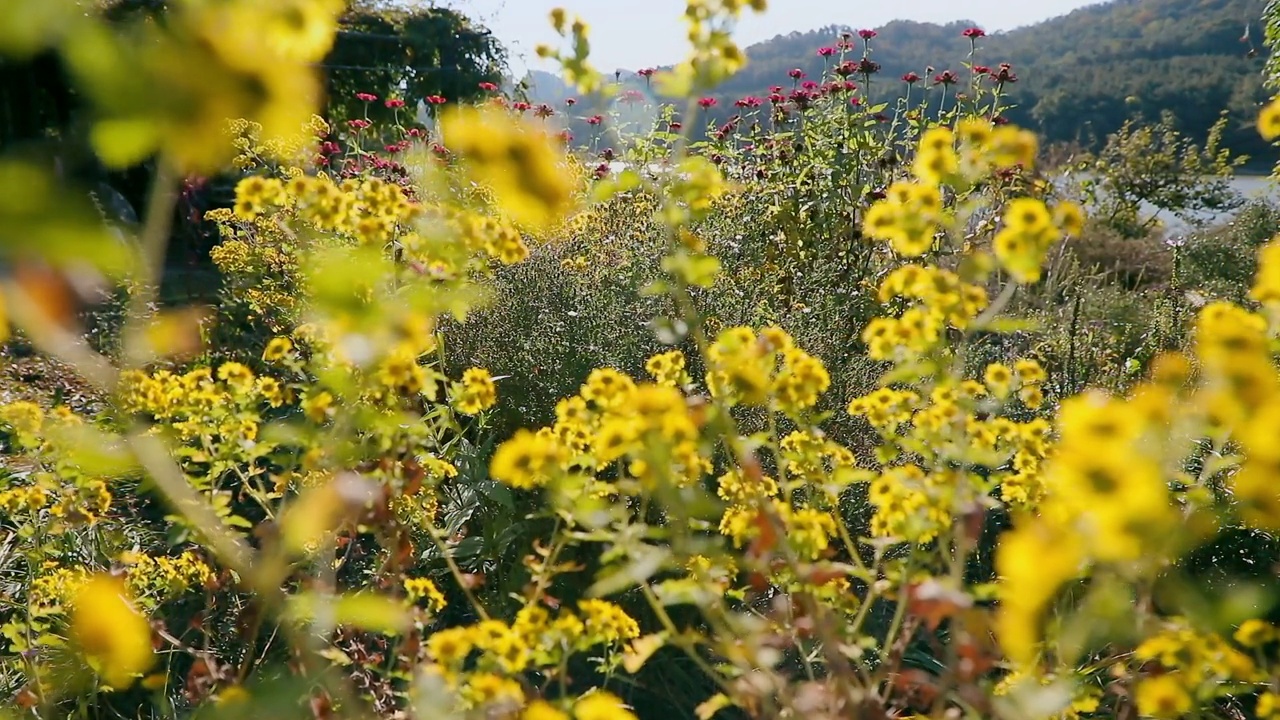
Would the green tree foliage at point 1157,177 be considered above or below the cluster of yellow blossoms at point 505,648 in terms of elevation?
below

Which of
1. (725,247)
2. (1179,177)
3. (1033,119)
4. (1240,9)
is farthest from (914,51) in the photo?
(725,247)

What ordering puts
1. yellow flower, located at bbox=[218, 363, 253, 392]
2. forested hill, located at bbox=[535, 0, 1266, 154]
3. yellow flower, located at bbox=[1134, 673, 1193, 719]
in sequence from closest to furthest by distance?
yellow flower, located at bbox=[1134, 673, 1193, 719] < yellow flower, located at bbox=[218, 363, 253, 392] < forested hill, located at bbox=[535, 0, 1266, 154]

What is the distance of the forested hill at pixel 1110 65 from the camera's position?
2688 cm

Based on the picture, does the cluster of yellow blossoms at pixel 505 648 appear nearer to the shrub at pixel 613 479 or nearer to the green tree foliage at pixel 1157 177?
the shrub at pixel 613 479

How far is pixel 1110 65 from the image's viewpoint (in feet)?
111

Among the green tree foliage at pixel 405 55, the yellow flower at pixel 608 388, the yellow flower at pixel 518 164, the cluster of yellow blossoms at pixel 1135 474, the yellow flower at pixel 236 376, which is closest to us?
the cluster of yellow blossoms at pixel 1135 474

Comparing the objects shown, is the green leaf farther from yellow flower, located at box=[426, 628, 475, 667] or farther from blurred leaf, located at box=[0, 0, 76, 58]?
yellow flower, located at box=[426, 628, 475, 667]

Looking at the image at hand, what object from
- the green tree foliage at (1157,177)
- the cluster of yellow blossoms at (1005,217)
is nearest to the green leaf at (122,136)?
the cluster of yellow blossoms at (1005,217)

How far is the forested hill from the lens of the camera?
26.9 m

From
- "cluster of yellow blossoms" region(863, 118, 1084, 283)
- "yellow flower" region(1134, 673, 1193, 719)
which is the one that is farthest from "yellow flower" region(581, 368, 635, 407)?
"yellow flower" region(1134, 673, 1193, 719)

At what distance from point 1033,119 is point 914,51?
9.36 meters

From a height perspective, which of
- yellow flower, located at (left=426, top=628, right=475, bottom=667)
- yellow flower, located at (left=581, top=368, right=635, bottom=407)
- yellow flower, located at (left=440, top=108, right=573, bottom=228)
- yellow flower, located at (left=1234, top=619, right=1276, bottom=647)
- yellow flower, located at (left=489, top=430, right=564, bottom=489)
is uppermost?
yellow flower, located at (left=440, top=108, right=573, bottom=228)

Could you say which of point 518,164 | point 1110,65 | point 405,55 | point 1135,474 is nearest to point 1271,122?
point 1135,474

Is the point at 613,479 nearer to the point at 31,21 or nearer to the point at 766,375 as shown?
the point at 766,375
